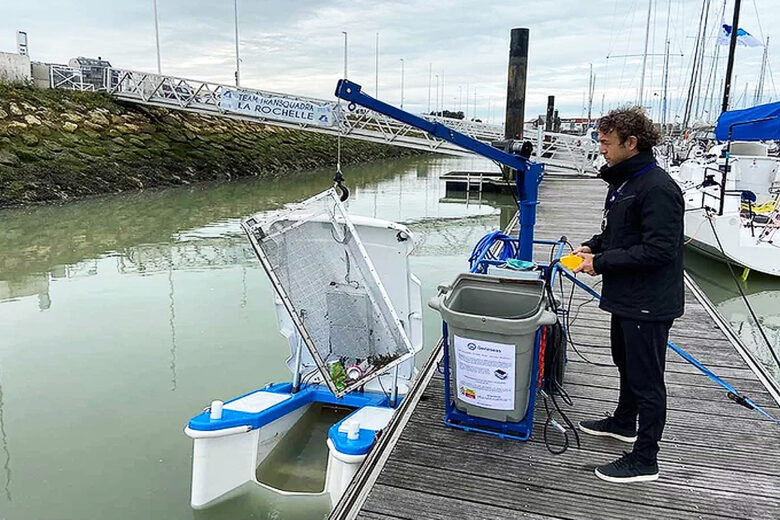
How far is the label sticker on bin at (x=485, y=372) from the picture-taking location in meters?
2.71

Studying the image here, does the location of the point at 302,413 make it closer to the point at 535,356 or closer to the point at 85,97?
the point at 535,356

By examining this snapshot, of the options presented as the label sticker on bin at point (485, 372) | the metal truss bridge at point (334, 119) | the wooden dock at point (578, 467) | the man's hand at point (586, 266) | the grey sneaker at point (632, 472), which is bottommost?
the wooden dock at point (578, 467)

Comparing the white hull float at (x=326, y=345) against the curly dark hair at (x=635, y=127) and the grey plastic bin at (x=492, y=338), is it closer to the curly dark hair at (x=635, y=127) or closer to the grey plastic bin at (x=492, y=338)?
the grey plastic bin at (x=492, y=338)

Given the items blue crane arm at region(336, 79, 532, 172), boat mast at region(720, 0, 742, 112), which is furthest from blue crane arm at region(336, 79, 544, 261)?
boat mast at region(720, 0, 742, 112)

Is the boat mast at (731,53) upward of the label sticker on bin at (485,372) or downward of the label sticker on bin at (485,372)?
upward

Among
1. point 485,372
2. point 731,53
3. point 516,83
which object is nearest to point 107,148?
point 516,83

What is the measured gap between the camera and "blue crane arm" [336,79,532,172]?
376 centimetres

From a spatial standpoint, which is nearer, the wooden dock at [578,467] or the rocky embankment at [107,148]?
the wooden dock at [578,467]

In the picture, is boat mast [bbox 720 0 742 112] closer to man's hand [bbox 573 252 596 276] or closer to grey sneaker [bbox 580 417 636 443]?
grey sneaker [bbox 580 417 636 443]

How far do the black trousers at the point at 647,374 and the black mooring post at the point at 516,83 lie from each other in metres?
13.8

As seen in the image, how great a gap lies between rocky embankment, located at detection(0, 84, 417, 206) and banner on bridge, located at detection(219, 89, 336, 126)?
112 inches

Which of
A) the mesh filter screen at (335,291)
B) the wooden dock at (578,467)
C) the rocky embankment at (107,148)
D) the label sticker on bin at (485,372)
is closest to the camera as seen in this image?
the wooden dock at (578,467)

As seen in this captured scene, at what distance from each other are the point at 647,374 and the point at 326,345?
2228 millimetres

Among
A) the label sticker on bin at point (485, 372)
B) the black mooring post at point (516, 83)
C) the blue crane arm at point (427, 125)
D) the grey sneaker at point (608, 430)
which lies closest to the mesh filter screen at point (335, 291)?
the blue crane arm at point (427, 125)
